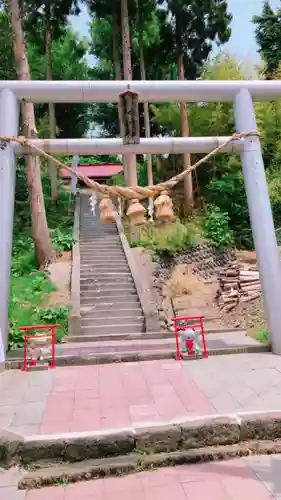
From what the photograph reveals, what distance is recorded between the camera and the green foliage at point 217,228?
16203mm

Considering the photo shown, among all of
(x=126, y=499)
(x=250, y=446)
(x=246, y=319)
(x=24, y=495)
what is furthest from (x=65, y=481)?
(x=246, y=319)

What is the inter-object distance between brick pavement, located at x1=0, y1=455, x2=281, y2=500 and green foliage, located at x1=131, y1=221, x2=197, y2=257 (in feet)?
35.2

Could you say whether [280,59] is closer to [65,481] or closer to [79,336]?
[79,336]

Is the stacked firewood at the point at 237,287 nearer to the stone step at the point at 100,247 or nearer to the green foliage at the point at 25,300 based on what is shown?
the stone step at the point at 100,247

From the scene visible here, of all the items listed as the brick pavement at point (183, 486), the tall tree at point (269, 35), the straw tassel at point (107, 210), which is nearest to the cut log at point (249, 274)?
the straw tassel at point (107, 210)

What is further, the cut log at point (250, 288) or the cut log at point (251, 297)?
the cut log at point (250, 288)

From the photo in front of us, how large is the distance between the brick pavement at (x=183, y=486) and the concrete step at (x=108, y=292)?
789 centimetres

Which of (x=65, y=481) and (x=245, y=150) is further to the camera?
(x=245, y=150)

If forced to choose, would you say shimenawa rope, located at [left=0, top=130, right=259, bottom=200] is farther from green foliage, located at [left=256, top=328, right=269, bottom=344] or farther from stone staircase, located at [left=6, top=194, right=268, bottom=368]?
green foliage, located at [left=256, top=328, right=269, bottom=344]

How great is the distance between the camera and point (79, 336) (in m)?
9.52

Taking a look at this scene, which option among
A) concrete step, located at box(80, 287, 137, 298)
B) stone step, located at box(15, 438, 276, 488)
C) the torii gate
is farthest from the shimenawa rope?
concrete step, located at box(80, 287, 137, 298)

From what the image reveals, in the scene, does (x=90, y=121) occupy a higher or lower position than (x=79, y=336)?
higher

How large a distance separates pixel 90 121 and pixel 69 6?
14.7 metres

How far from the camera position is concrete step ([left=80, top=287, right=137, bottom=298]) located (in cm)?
1148
